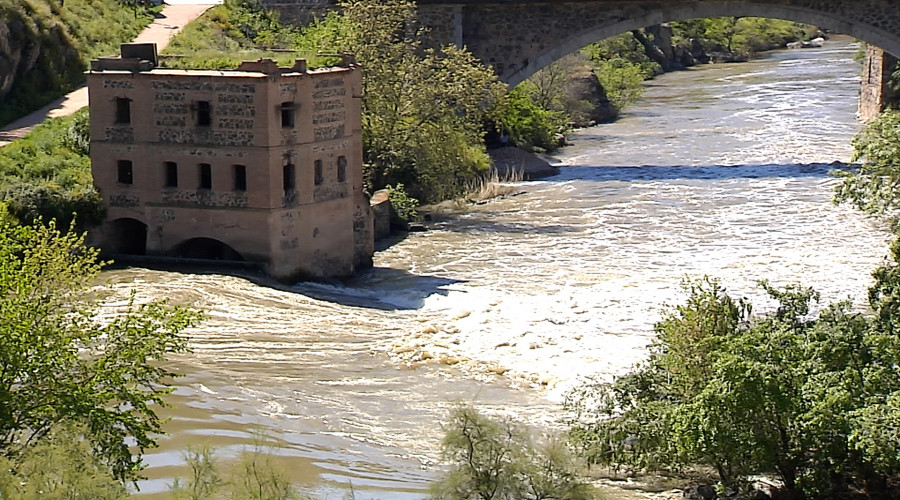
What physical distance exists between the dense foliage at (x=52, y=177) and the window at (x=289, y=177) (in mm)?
4374

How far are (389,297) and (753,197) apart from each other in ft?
53.7

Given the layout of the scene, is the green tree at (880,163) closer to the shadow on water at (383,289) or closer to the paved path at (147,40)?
the shadow on water at (383,289)

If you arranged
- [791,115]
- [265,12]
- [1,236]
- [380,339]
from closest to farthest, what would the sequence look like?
[1,236] < [380,339] < [265,12] < [791,115]

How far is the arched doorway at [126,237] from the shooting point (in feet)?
114

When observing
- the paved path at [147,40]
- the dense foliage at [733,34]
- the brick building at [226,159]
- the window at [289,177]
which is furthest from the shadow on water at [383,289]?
the dense foliage at [733,34]

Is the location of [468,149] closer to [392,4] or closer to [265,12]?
[392,4]

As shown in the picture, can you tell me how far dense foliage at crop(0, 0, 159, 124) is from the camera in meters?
44.8

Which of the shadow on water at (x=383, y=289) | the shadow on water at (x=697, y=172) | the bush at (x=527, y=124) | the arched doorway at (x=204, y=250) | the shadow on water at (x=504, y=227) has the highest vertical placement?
the bush at (x=527, y=124)

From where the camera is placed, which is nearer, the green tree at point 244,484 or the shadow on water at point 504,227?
the green tree at point 244,484

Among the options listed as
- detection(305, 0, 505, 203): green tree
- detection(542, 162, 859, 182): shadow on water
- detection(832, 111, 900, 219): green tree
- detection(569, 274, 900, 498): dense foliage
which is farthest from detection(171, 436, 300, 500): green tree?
detection(542, 162, 859, 182): shadow on water

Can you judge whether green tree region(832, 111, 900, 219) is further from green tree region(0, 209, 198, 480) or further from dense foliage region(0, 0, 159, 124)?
dense foliage region(0, 0, 159, 124)

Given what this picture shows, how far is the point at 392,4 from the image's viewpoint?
45031 millimetres

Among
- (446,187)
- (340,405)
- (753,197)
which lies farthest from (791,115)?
(340,405)

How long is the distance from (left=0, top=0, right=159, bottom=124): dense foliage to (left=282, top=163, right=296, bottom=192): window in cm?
1252
